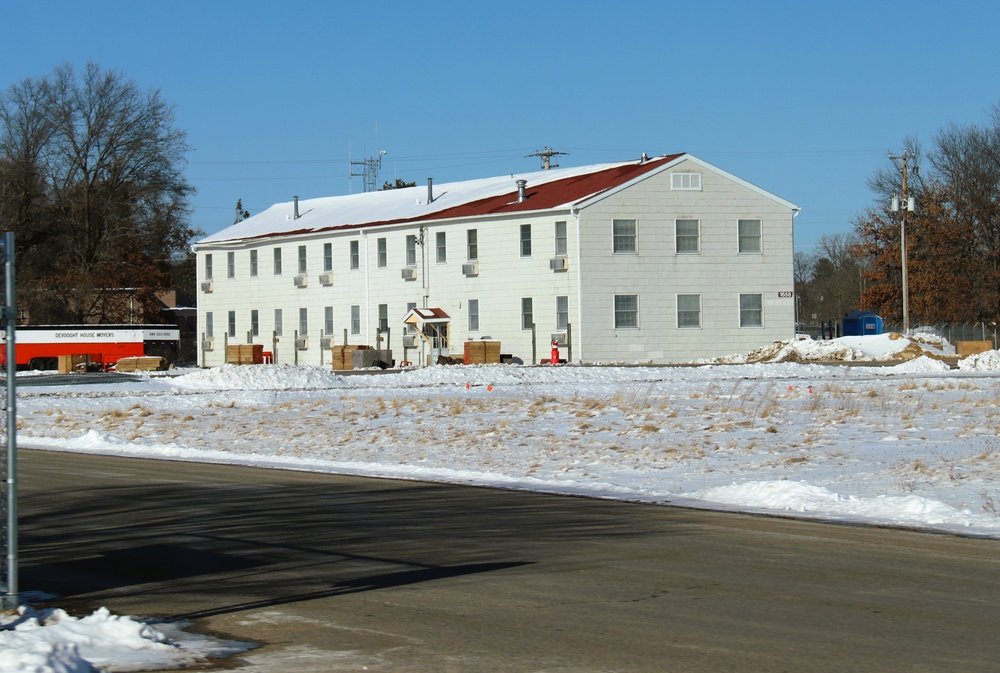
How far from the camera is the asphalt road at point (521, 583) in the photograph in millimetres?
7152

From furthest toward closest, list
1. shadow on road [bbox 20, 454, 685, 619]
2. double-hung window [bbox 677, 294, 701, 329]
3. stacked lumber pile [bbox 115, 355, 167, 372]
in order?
stacked lumber pile [bbox 115, 355, 167, 372] → double-hung window [bbox 677, 294, 701, 329] → shadow on road [bbox 20, 454, 685, 619]

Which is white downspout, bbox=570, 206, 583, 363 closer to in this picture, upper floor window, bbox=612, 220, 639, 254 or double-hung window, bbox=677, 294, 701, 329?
upper floor window, bbox=612, 220, 639, 254

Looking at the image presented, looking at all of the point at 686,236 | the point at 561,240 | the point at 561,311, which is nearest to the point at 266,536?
the point at 561,311

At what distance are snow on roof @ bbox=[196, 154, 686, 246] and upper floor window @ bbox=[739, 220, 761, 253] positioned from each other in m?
4.18

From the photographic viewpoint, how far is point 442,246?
192 ft

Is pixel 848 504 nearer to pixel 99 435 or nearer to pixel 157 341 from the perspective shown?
pixel 99 435

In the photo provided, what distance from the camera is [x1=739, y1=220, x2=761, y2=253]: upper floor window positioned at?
55.5m

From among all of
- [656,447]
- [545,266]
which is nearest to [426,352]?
[545,266]

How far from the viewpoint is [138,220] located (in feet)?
258

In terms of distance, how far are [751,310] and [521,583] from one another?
47498 mm

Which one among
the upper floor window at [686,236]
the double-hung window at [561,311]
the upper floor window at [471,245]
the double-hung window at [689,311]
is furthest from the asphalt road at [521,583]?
the upper floor window at [471,245]

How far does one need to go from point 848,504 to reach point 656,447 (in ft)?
20.2

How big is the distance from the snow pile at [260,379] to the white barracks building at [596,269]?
13.1 meters

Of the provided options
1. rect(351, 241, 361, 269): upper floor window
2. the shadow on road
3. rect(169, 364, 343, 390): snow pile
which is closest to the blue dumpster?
rect(351, 241, 361, 269): upper floor window
